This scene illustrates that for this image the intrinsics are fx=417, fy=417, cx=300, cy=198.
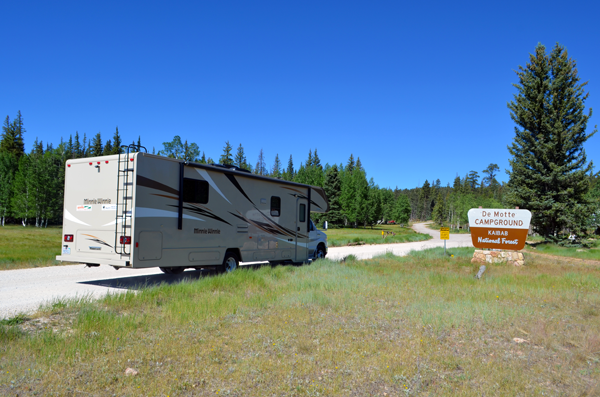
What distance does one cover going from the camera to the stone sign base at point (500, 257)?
51.4 feet

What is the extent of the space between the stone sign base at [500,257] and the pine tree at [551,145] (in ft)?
30.7

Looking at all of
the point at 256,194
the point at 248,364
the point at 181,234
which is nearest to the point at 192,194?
the point at 181,234

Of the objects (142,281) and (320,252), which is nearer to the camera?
(142,281)

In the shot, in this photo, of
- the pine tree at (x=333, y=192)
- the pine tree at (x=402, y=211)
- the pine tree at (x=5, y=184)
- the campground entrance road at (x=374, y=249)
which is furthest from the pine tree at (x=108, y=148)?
the campground entrance road at (x=374, y=249)

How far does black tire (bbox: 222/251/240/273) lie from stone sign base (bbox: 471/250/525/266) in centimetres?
957

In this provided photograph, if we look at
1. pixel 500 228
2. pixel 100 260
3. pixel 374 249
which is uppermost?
pixel 500 228

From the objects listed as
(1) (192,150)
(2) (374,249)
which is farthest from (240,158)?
(2) (374,249)

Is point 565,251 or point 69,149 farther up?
point 69,149

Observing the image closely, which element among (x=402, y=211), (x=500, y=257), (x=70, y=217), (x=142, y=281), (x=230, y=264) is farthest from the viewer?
(x=402, y=211)

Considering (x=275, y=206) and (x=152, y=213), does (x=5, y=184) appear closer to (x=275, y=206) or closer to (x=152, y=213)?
(x=275, y=206)

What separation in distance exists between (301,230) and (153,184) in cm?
639

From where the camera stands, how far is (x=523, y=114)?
79.3 ft

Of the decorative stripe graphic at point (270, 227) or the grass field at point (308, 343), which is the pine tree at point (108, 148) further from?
the grass field at point (308, 343)

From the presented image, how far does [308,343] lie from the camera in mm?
5492
